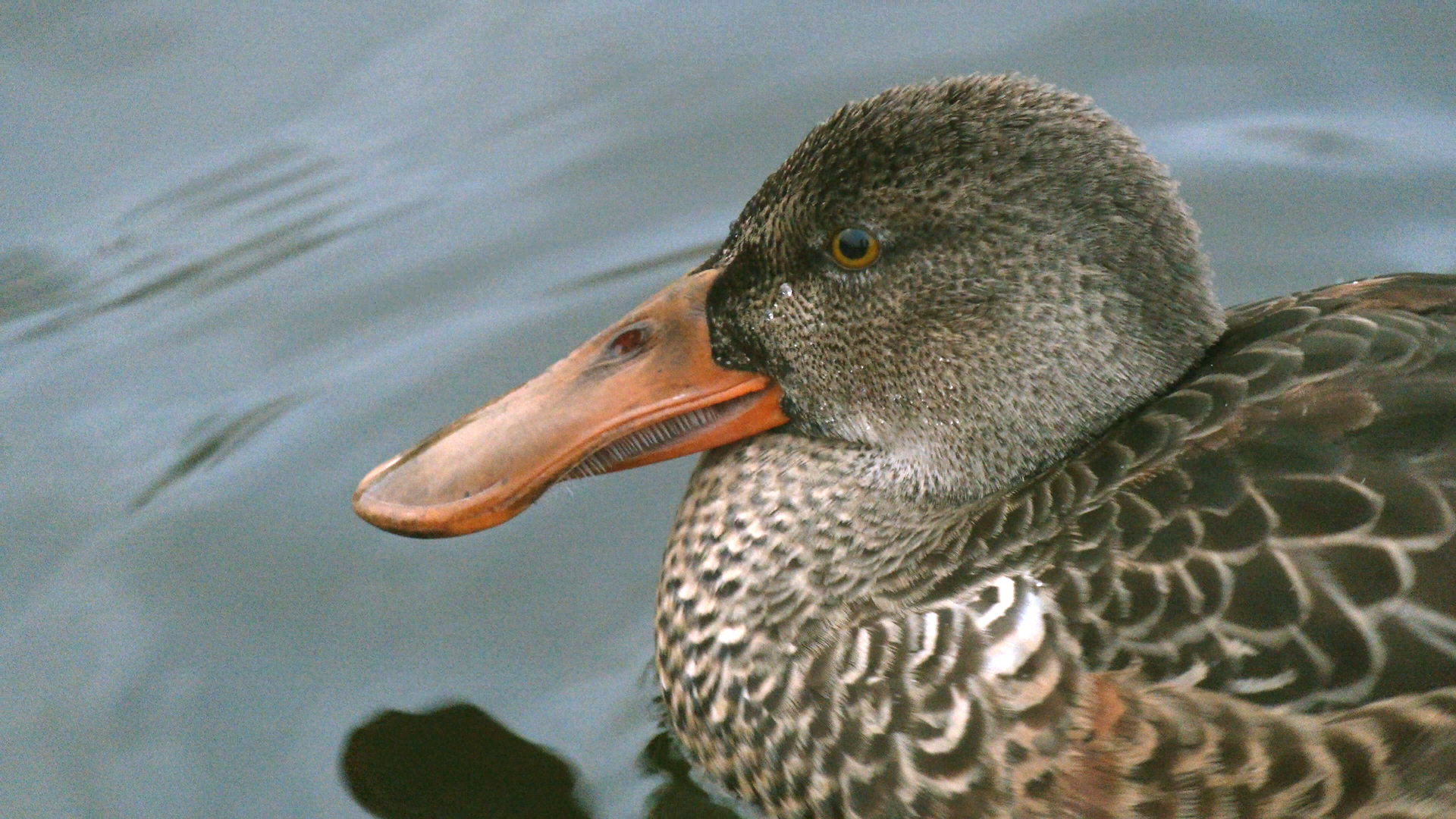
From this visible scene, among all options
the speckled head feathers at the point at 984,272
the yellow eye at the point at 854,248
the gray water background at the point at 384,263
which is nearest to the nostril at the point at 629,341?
the speckled head feathers at the point at 984,272

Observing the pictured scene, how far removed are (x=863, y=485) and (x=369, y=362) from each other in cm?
228

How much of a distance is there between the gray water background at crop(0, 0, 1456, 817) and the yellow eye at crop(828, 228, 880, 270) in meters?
1.33

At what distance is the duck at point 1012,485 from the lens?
3.12 metres

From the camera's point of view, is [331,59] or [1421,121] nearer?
[1421,121]

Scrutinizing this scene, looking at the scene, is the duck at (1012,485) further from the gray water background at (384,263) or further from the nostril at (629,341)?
the gray water background at (384,263)

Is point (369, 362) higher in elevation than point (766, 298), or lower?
lower

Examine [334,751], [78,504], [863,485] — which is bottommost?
[334,751]

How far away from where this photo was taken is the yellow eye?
365 centimetres

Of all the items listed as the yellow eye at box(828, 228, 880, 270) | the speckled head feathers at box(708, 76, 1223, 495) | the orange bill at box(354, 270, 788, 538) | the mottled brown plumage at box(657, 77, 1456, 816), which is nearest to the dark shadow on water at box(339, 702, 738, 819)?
the mottled brown plumage at box(657, 77, 1456, 816)

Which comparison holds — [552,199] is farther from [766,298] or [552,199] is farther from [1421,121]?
[1421,121]

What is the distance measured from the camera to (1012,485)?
3.69 metres

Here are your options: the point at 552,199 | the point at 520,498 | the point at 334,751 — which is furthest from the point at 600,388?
the point at 552,199

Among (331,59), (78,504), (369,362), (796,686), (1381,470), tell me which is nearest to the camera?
(1381,470)

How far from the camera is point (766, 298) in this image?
3.79 metres
